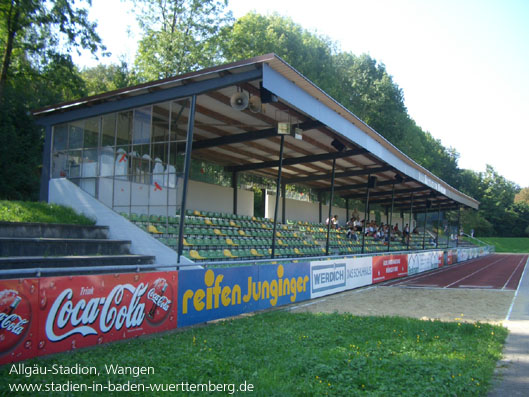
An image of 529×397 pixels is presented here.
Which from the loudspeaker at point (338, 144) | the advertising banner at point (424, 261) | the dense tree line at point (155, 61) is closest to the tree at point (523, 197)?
the dense tree line at point (155, 61)

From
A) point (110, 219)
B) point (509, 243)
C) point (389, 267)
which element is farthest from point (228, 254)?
point (509, 243)

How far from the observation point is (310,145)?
18016mm

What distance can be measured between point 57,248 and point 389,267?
45.6ft

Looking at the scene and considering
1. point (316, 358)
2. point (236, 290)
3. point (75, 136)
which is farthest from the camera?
point (75, 136)

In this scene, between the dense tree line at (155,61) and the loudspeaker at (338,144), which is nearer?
the loudspeaker at (338,144)

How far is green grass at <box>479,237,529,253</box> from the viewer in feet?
207

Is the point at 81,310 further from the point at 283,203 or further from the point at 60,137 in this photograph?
the point at 283,203

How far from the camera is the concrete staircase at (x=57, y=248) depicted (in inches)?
344

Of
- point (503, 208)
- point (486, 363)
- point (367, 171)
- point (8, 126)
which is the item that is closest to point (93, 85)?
point (8, 126)

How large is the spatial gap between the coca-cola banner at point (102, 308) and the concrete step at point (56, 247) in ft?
13.0

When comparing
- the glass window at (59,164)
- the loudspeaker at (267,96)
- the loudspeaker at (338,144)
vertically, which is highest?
the loudspeaker at (267,96)

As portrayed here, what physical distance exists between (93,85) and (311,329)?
3823cm

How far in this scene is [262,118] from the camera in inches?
577

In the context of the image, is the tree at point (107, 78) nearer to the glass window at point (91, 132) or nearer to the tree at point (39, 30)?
the tree at point (39, 30)
